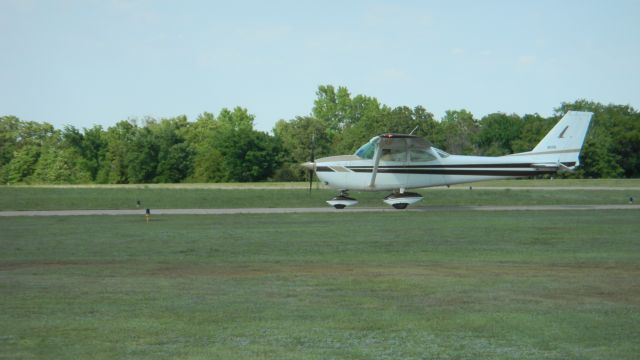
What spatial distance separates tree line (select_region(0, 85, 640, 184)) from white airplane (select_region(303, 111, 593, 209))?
41102 mm

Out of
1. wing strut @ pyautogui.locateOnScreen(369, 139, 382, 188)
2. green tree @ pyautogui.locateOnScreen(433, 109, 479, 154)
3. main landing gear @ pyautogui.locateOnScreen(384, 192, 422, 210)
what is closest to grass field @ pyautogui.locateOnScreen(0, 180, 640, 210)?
main landing gear @ pyautogui.locateOnScreen(384, 192, 422, 210)

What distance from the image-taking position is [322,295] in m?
9.56

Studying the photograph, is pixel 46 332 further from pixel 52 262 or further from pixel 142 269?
pixel 52 262


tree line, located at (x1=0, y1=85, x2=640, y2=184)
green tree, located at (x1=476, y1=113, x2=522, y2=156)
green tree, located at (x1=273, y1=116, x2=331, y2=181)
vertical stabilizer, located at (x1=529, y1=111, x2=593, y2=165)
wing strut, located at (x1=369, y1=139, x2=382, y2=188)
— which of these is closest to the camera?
wing strut, located at (x1=369, y1=139, x2=382, y2=188)

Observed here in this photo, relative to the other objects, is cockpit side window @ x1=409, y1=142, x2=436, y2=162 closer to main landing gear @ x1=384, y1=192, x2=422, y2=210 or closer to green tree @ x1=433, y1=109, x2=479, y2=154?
main landing gear @ x1=384, y1=192, x2=422, y2=210

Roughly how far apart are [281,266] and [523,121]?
306 ft

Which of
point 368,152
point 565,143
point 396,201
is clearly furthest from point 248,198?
point 565,143

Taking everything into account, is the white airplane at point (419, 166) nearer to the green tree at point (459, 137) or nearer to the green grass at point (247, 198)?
the green grass at point (247, 198)

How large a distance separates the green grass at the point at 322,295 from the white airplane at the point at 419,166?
1035cm

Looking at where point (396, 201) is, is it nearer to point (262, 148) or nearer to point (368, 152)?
point (368, 152)

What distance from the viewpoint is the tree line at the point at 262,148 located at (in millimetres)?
77375

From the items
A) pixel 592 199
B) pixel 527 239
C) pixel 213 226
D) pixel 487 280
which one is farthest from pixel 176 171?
pixel 487 280

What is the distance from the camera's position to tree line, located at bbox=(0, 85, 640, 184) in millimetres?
77375

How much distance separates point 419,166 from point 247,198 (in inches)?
327
